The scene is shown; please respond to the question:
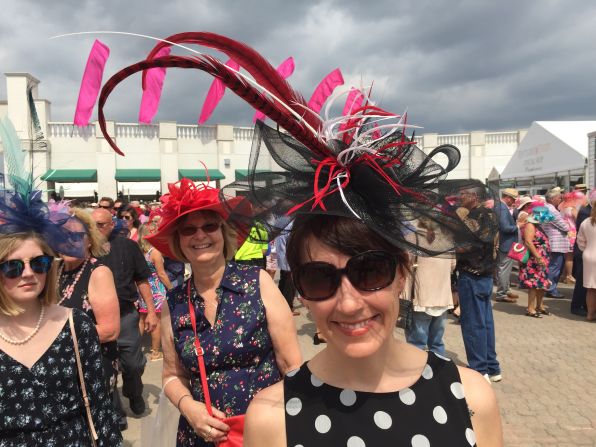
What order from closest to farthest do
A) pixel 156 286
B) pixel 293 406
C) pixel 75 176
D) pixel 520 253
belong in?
pixel 293 406
pixel 156 286
pixel 520 253
pixel 75 176

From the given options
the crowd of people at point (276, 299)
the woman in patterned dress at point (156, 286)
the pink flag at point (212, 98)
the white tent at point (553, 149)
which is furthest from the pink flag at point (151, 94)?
the white tent at point (553, 149)

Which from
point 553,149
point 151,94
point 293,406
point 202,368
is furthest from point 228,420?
point 553,149

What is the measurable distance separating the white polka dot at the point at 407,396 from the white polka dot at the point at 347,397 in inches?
5.1

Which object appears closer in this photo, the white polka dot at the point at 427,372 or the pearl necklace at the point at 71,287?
the white polka dot at the point at 427,372

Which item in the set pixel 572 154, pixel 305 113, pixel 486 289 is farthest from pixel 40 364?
pixel 572 154

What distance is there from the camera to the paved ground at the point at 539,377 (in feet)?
11.8

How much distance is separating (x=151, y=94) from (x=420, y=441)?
4.50 ft

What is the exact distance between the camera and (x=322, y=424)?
115cm

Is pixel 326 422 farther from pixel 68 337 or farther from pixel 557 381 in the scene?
pixel 557 381

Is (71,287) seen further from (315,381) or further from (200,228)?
(315,381)

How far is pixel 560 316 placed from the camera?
22.8 feet

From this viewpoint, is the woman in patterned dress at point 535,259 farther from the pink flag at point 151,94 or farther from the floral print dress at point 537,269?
the pink flag at point 151,94

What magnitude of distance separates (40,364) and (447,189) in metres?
1.93

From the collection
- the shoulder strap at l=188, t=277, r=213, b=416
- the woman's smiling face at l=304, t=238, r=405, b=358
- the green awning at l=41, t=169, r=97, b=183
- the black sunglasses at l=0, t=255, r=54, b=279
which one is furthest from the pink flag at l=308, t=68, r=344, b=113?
the green awning at l=41, t=169, r=97, b=183
